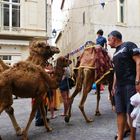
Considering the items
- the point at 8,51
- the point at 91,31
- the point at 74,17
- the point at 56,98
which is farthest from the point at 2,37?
the point at 56,98

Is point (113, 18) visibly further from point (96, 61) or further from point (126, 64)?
point (126, 64)

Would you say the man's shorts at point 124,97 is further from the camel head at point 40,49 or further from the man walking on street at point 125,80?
the camel head at point 40,49

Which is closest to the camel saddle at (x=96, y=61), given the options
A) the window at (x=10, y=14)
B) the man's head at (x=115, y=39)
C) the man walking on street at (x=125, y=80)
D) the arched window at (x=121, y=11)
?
the man's head at (x=115, y=39)

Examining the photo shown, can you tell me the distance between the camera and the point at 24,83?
8.49 meters

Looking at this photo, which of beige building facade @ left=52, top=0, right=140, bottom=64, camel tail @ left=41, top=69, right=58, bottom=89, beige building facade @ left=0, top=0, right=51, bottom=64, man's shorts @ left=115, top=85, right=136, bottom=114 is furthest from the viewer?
beige building facade @ left=0, top=0, right=51, bottom=64

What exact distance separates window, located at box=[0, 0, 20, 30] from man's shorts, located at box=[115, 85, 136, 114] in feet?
91.9

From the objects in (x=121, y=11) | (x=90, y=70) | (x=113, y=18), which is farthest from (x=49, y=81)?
(x=121, y=11)

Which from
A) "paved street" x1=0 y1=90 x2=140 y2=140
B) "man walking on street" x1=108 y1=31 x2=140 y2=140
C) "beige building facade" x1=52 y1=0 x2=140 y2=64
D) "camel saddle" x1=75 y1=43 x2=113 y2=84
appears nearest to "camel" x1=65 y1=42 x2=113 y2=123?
"camel saddle" x1=75 y1=43 x2=113 y2=84

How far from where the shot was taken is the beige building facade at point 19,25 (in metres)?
34.5

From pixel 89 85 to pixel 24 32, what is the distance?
25.3 m

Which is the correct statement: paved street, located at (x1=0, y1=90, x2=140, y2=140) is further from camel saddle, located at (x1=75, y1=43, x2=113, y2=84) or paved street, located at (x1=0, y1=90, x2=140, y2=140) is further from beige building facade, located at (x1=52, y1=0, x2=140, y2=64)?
beige building facade, located at (x1=52, y1=0, x2=140, y2=64)

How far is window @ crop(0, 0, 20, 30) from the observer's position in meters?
35.1

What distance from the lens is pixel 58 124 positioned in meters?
10.5

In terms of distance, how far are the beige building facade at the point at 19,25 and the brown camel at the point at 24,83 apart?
83.4ft
